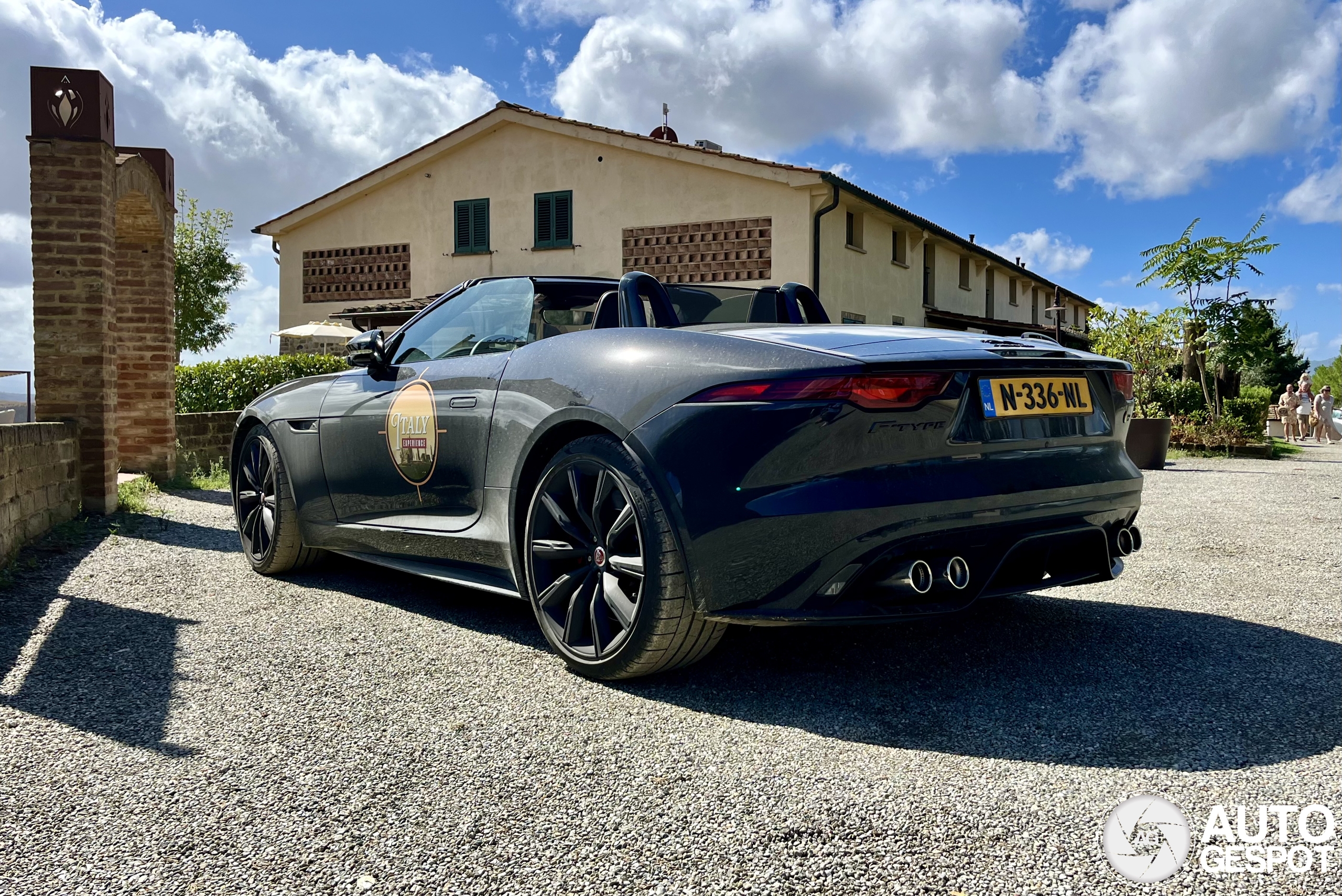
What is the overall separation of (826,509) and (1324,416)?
94.7 feet

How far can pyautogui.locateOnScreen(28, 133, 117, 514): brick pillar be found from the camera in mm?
7547

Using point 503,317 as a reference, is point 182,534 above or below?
below

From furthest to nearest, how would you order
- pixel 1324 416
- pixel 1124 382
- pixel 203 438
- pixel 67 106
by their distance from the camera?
pixel 1324 416 < pixel 203 438 < pixel 67 106 < pixel 1124 382

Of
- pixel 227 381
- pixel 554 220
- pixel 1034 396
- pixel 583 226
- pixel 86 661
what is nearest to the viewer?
pixel 1034 396

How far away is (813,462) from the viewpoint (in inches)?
109

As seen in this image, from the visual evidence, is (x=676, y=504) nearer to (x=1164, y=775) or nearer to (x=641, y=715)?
(x=641, y=715)

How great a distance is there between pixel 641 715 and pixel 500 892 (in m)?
1.04

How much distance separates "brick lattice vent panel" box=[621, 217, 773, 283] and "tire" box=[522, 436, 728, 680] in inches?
641

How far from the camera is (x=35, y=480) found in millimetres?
6297

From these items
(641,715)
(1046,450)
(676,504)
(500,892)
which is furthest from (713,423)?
(500,892)

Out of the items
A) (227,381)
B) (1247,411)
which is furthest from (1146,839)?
(1247,411)

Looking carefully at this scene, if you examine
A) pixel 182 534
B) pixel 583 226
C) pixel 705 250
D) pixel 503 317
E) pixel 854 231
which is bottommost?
pixel 182 534

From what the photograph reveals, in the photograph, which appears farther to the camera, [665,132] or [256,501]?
[665,132]

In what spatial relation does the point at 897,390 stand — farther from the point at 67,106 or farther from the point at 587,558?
the point at 67,106
